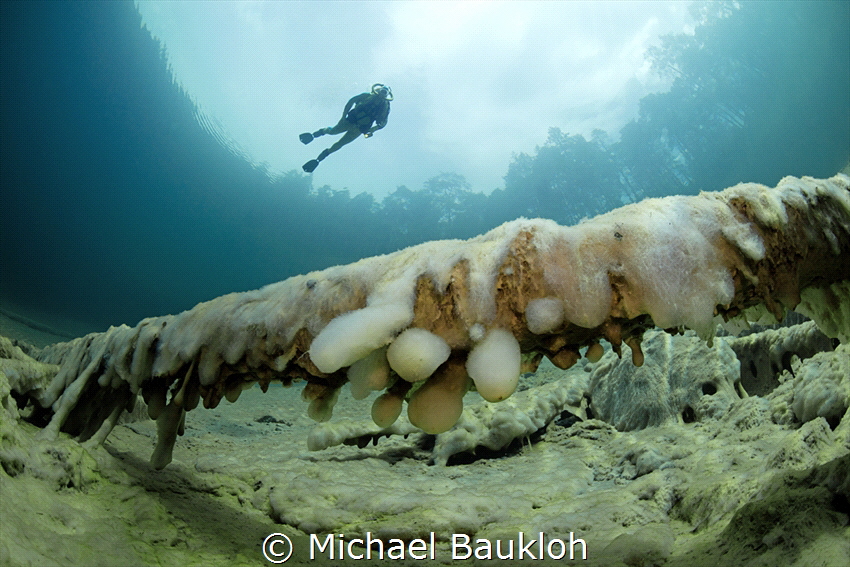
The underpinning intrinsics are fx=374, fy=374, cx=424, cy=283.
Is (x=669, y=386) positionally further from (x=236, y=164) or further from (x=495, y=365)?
(x=236, y=164)

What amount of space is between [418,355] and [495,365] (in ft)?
0.57

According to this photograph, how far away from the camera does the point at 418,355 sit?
858 millimetres

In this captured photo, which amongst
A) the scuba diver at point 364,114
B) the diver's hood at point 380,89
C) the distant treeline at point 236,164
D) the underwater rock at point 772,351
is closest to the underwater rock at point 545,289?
the underwater rock at point 772,351

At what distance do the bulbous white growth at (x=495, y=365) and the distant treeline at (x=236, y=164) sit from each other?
25.1 meters

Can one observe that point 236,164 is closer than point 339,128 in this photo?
No

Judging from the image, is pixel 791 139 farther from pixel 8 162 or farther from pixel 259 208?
pixel 8 162

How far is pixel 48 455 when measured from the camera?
121cm

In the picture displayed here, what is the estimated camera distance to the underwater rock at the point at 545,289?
2.88 ft

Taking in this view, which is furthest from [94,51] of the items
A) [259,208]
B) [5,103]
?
[259,208]

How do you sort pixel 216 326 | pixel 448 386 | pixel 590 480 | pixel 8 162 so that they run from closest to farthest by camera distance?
1. pixel 448 386
2. pixel 216 326
3. pixel 590 480
4. pixel 8 162

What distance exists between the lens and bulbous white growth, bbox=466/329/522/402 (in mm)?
832

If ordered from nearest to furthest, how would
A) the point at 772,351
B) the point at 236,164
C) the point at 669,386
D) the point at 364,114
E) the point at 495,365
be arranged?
1. the point at 495,365
2. the point at 772,351
3. the point at 669,386
4. the point at 364,114
5. the point at 236,164

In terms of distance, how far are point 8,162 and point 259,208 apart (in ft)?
62.6

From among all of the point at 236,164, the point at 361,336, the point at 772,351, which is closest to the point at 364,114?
the point at 772,351
